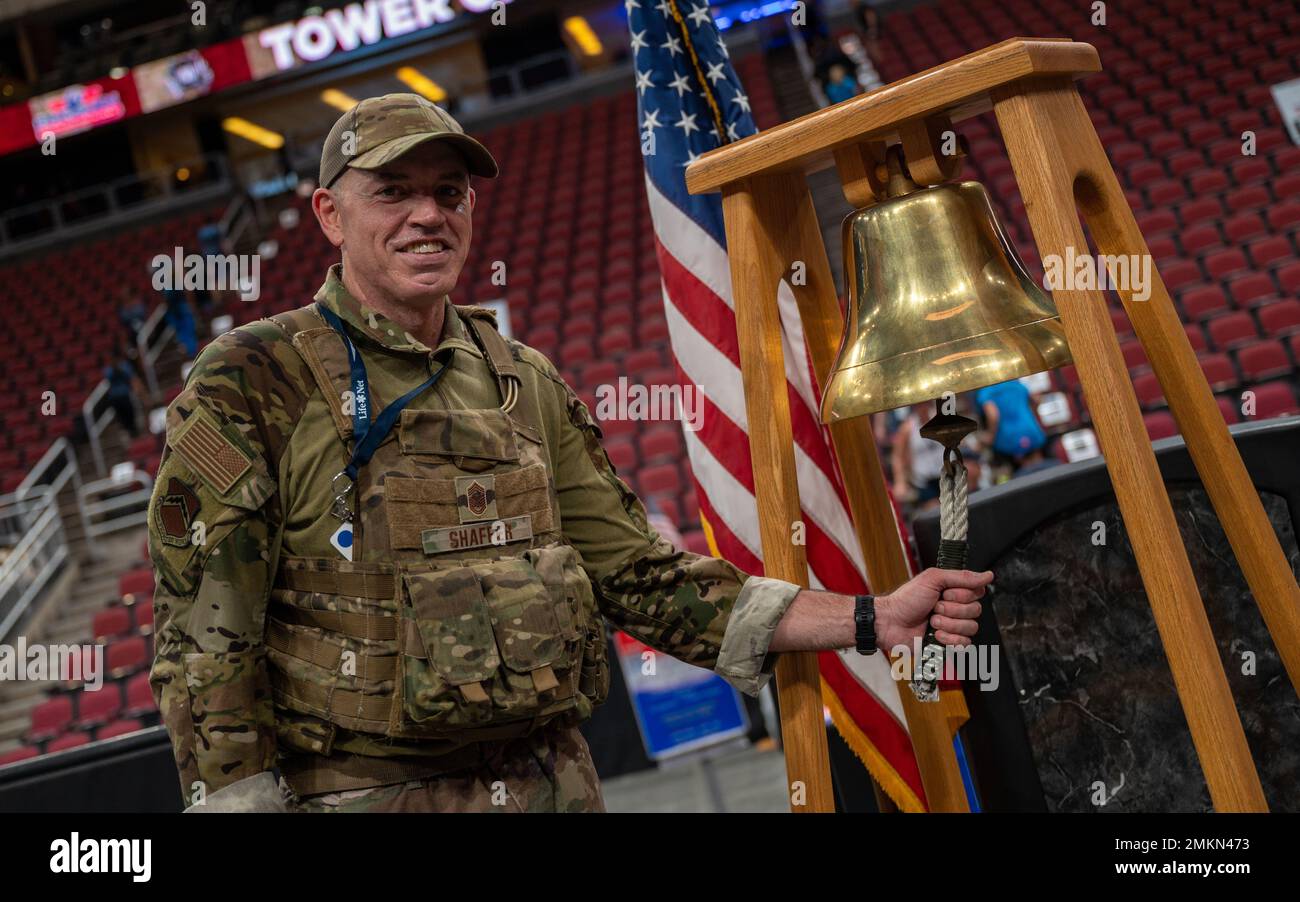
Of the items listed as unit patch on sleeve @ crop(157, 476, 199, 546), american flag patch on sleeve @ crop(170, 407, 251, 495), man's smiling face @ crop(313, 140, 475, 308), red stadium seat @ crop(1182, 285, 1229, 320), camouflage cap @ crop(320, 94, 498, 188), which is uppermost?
camouflage cap @ crop(320, 94, 498, 188)

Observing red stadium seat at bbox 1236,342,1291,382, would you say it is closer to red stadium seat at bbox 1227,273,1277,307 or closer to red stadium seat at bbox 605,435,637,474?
red stadium seat at bbox 1227,273,1277,307

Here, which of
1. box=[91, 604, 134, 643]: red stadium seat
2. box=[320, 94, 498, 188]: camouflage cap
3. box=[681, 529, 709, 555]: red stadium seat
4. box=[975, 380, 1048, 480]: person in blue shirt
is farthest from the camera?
box=[91, 604, 134, 643]: red stadium seat

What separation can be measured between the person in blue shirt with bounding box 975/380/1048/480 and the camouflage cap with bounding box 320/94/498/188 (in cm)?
433

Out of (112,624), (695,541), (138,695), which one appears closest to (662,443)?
(695,541)

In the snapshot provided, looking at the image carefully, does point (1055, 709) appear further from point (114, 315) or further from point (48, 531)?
point (114, 315)

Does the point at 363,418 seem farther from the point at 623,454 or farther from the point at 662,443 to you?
the point at 662,443

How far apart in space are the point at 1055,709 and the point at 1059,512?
1.20ft

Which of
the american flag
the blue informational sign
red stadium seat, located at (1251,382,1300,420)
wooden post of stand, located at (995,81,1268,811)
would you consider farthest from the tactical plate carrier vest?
red stadium seat, located at (1251,382,1300,420)

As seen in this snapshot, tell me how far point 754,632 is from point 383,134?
958mm

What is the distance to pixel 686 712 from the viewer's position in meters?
4.05

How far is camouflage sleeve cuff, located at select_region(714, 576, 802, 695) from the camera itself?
1.75 m

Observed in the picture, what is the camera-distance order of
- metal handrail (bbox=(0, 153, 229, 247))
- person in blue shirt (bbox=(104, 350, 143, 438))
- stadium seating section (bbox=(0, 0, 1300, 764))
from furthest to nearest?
1. metal handrail (bbox=(0, 153, 229, 247))
2. person in blue shirt (bbox=(104, 350, 143, 438))
3. stadium seating section (bbox=(0, 0, 1300, 764))

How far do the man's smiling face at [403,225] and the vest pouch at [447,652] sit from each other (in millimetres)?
451
